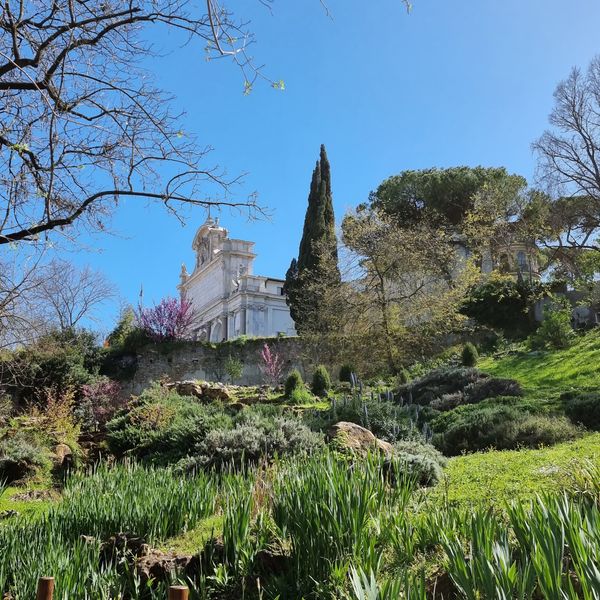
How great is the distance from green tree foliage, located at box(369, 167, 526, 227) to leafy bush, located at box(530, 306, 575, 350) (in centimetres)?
1260

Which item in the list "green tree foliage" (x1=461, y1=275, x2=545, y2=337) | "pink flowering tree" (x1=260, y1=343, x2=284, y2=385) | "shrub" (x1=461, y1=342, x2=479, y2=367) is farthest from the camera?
"green tree foliage" (x1=461, y1=275, x2=545, y2=337)

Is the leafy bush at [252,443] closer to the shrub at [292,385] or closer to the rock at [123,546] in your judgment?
the rock at [123,546]

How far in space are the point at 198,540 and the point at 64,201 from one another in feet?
11.6

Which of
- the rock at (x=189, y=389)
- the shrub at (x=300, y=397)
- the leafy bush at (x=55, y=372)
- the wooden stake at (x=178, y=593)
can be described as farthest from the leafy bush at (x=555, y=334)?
the wooden stake at (x=178, y=593)

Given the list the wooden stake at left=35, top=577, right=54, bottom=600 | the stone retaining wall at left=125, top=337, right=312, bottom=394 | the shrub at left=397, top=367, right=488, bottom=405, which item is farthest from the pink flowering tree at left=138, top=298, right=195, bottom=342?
the wooden stake at left=35, top=577, right=54, bottom=600

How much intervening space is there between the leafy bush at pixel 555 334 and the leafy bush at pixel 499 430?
8.67 metres

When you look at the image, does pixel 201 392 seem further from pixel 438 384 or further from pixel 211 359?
pixel 211 359

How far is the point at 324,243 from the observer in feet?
85.0

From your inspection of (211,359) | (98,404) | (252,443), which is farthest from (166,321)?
(252,443)

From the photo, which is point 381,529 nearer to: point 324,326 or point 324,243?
point 324,326

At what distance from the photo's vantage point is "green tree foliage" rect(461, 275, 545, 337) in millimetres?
25125

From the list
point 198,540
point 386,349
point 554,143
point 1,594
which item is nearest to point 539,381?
point 386,349

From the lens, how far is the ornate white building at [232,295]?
123ft

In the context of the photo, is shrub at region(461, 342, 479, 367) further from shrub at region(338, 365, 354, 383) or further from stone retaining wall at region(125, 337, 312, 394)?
stone retaining wall at region(125, 337, 312, 394)
